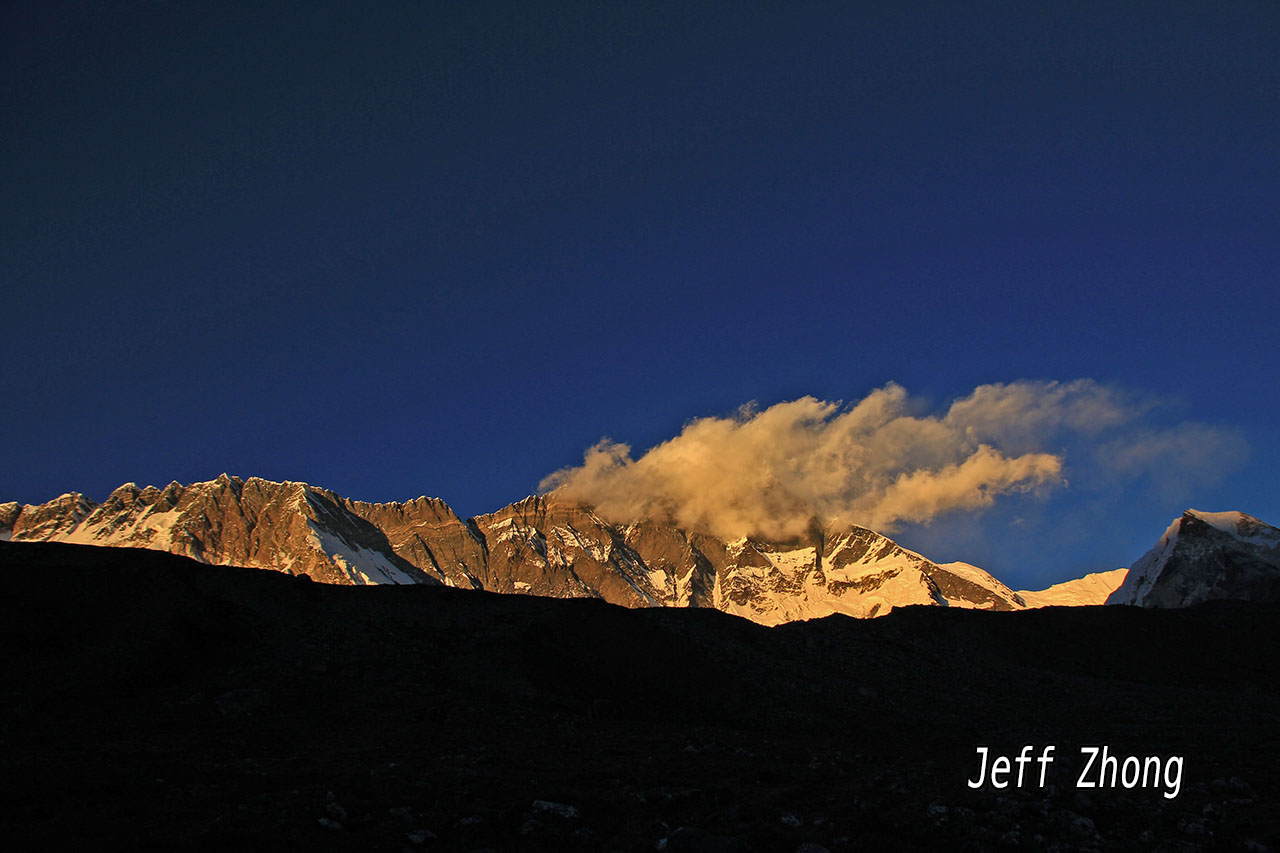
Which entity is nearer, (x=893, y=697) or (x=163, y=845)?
(x=163, y=845)

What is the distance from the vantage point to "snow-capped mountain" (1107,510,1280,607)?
481ft

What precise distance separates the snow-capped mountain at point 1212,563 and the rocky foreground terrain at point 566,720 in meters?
80.9

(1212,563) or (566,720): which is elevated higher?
(1212,563)

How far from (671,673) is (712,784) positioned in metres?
28.7

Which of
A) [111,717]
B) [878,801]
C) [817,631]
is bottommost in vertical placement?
[111,717]

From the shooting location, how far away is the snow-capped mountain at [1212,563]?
147m

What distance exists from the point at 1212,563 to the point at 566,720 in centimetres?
16617

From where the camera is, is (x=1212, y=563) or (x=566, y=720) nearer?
(x=566, y=720)

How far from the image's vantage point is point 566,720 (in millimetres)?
39562

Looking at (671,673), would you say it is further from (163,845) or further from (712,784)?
(163,845)

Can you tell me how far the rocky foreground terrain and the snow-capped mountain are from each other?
265 feet

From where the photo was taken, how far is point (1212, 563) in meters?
153

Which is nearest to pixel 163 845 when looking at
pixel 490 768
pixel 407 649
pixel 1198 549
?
pixel 490 768

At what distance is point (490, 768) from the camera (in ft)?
88.2
